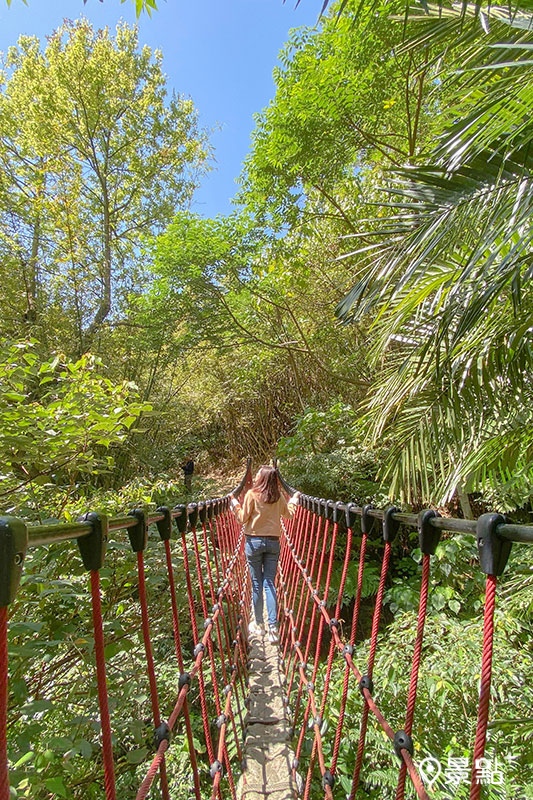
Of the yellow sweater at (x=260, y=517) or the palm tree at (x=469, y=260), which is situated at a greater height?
the palm tree at (x=469, y=260)

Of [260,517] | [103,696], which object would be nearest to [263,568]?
[260,517]

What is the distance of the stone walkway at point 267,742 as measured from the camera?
4.14 ft

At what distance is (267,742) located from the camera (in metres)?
1.46

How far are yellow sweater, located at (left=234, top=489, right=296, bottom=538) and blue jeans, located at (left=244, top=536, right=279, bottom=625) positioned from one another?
0.04 metres

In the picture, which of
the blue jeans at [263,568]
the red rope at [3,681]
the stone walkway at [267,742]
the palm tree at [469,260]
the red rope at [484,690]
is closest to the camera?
the red rope at [3,681]

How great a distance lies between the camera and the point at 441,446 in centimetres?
181

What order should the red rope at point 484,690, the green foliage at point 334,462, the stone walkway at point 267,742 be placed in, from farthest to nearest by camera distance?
the green foliage at point 334,462
the stone walkway at point 267,742
the red rope at point 484,690

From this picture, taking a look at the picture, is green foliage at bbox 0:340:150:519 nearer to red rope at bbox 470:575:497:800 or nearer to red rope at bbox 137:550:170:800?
red rope at bbox 137:550:170:800

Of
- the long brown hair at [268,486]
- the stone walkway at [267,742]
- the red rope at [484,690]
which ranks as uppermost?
the red rope at [484,690]

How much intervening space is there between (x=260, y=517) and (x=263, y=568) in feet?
1.04

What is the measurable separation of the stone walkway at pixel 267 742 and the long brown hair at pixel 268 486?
85cm

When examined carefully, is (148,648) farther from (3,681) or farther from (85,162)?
(85,162)

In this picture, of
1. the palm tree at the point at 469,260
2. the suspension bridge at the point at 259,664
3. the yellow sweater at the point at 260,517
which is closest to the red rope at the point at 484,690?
the suspension bridge at the point at 259,664

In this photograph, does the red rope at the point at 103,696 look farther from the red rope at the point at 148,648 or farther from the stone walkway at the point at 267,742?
the stone walkway at the point at 267,742
